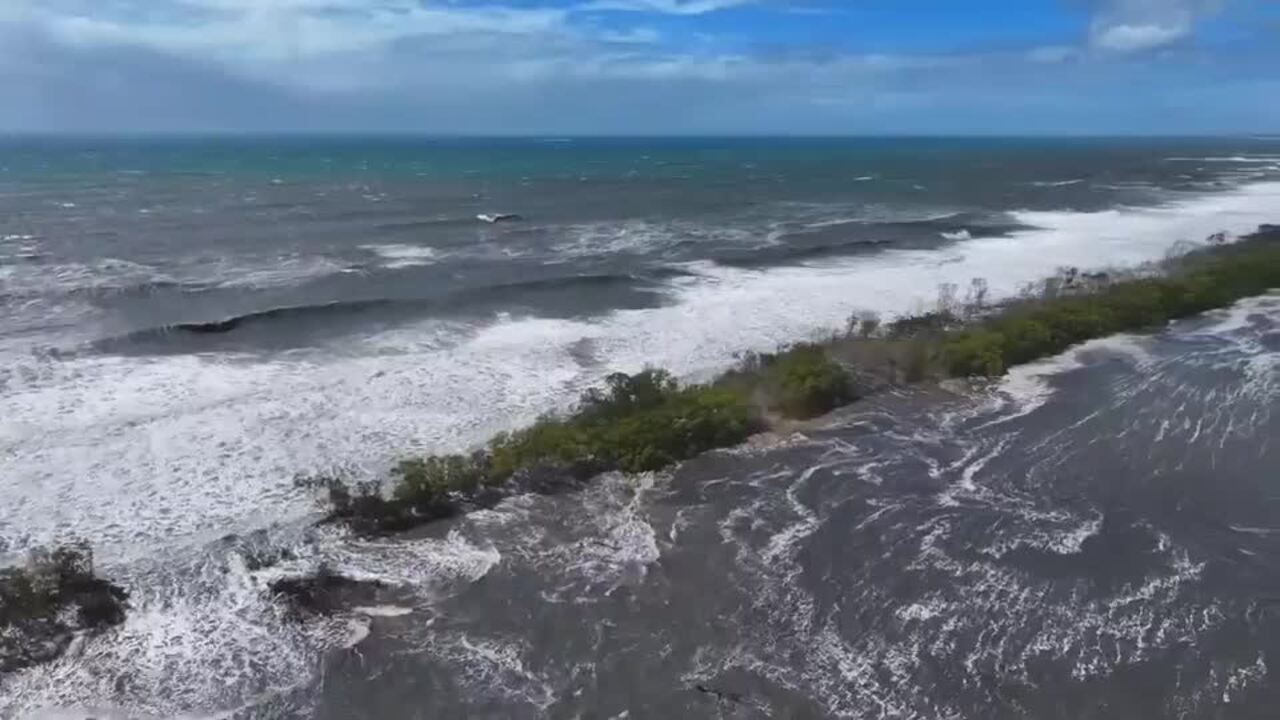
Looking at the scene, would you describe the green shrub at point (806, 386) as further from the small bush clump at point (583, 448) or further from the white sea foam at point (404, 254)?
the white sea foam at point (404, 254)

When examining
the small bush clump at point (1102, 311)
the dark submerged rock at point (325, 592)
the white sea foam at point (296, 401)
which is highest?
the small bush clump at point (1102, 311)

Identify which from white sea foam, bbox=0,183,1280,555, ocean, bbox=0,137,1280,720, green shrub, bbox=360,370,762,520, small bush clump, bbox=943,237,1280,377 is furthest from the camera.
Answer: small bush clump, bbox=943,237,1280,377

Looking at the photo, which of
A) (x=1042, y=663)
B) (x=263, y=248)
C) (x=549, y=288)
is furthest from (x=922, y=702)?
(x=263, y=248)

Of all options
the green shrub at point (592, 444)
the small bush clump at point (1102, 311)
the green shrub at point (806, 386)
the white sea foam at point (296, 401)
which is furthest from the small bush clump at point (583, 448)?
the small bush clump at point (1102, 311)

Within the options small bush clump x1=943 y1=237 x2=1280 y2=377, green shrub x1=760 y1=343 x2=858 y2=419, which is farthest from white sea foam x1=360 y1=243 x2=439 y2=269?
small bush clump x1=943 y1=237 x2=1280 y2=377

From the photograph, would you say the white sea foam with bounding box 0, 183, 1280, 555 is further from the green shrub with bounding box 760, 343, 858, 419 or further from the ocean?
the green shrub with bounding box 760, 343, 858, 419

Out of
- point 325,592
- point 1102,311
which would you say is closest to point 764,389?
point 325,592
